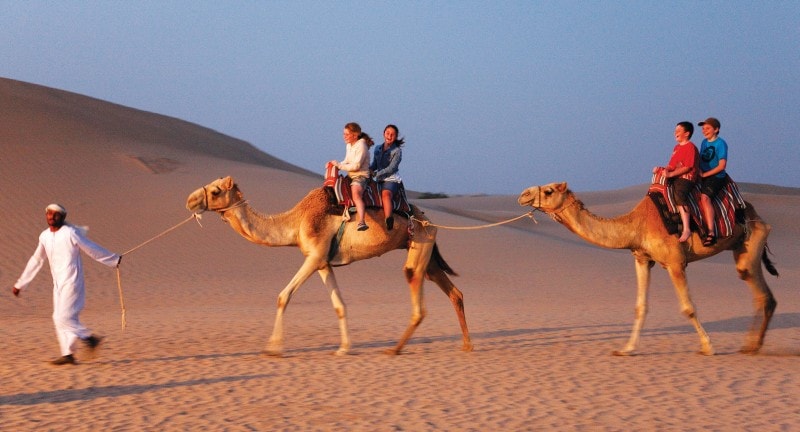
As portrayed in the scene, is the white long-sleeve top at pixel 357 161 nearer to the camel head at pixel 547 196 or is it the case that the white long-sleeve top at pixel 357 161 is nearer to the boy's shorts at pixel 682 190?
the camel head at pixel 547 196

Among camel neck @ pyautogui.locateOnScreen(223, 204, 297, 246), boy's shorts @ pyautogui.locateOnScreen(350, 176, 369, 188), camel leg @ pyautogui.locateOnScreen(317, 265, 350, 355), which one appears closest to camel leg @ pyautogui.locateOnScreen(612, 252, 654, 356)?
camel leg @ pyautogui.locateOnScreen(317, 265, 350, 355)

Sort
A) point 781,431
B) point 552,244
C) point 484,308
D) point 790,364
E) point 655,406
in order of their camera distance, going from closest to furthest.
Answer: point 781,431
point 655,406
point 790,364
point 484,308
point 552,244

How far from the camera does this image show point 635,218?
981cm

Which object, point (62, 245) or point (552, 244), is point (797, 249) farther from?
point (62, 245)

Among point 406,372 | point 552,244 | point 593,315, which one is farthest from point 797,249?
point 406,372

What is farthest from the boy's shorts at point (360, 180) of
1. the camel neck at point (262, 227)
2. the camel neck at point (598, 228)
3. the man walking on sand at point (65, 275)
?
the man walking on sand at point (65, 275)

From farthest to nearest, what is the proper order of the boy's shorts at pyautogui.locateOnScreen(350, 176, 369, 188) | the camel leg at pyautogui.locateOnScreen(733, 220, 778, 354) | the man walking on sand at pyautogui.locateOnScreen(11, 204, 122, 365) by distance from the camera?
the camel leg at pyautogui.locateOnScreen(733, 220, 778, 354) < the boy's shorts at pyautogui.locateOnScreen(350, 176, 369, 188) < the man walking on sand at pyautogui.locateOnScreen(11, 204, 122, 365)

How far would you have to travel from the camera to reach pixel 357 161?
9.88m

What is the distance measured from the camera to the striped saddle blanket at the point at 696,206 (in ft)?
31.4

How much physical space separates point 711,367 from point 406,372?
3054mm

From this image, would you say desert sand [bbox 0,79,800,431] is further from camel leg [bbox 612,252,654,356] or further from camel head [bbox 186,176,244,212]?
camel head [bbox 186,176,244,212]

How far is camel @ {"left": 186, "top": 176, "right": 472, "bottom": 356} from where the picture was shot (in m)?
9.79

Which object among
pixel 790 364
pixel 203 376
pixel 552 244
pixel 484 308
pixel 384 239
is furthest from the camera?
pixel 552 244

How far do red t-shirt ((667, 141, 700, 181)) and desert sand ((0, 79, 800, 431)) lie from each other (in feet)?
6.48
